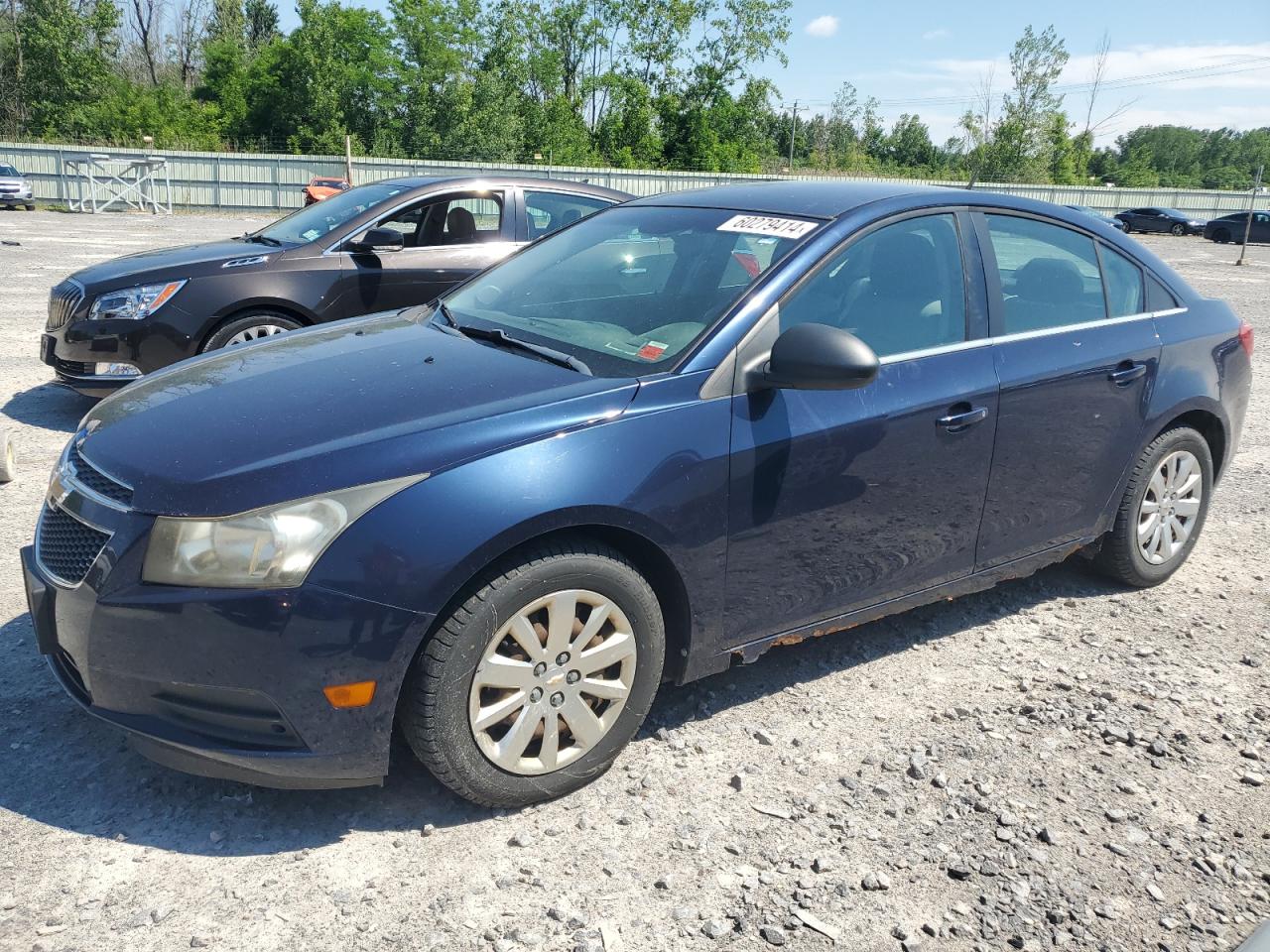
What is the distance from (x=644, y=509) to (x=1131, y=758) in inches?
70.9

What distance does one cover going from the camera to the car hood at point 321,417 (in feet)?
8.48

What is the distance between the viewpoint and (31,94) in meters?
54.6

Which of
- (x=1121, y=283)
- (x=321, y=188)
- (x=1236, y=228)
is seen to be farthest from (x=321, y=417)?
(x=1236, y=228)

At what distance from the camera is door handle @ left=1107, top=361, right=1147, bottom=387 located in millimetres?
4094

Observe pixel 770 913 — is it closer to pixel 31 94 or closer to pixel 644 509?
pixel 644 509

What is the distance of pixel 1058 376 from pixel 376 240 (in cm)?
465

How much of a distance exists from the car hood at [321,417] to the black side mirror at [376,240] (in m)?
3.56

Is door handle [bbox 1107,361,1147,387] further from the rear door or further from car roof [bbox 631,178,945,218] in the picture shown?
car roof [bbox 631,178,945,218]

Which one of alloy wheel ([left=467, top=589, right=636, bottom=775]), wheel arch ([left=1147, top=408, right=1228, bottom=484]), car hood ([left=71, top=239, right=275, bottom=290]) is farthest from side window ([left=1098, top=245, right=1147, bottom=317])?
car hood ([left=71, top=239, right=275, bottom=290])

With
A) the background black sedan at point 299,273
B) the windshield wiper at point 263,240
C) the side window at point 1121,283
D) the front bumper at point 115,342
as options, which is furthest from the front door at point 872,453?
the windshield wiper at point 263,240

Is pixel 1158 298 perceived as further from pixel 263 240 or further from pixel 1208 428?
pixel 263 240

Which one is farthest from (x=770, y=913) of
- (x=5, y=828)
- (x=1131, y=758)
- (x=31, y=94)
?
(x=31, y=94)

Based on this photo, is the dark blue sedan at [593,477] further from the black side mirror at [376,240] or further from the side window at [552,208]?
the side window at [552,208]

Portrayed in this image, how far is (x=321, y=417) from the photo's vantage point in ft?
9.32
